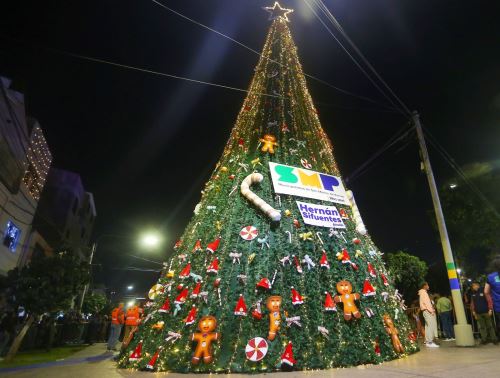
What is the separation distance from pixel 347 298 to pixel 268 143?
4.21 meters

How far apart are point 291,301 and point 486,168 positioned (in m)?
15.5

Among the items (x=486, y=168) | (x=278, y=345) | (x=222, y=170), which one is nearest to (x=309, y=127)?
(x=222, y=170)

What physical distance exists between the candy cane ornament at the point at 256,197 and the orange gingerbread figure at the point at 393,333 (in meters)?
3.00

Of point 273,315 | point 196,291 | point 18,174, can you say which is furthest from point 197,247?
point 18,174

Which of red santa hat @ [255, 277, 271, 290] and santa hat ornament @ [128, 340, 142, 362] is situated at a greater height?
red santa hat @ [255, 277, 271, 290]

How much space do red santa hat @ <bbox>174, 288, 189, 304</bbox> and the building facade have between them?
43.3ft

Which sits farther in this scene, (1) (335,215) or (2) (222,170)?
(2) (222,170)

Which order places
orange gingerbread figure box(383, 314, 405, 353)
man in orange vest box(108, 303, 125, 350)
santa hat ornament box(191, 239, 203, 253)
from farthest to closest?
1. man in orange vest box(108, 303, 125, 350)
2. santa hat ornament box(191, 239, 203, 253)
3. orange gingerbread figure box(383, 314, 405, 353)

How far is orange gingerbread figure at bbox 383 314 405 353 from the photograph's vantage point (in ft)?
21.2

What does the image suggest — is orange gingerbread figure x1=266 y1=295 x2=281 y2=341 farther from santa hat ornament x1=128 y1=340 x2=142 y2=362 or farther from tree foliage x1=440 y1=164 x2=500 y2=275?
tree foliage x1=440 y1=164 x2=500 y2=275

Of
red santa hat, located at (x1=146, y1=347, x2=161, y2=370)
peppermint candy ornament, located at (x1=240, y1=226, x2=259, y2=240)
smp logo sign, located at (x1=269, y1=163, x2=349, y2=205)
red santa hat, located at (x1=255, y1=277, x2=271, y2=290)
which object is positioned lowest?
red santa hat, located at (x1=146, y1=347, x2=161, y2=370)

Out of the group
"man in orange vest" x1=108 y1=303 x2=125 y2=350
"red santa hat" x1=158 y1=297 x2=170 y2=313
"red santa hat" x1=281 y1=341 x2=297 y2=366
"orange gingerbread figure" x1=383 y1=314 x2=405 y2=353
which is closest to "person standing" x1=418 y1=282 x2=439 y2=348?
"orange gingerbread figure" x1=383 y1=314 x2=405 y2=353

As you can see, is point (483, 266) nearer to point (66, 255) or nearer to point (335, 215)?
point (335, 215)

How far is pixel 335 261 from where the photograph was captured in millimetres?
7074
